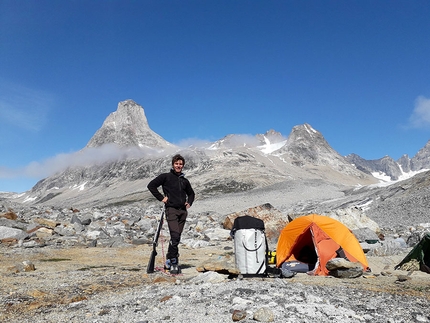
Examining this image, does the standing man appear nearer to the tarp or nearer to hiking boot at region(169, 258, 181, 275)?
hiking boot at region(169, 258, 181, 275)

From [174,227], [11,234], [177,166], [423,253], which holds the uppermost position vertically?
[177,166]

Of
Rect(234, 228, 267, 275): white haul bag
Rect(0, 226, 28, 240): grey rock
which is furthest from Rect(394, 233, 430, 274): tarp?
Rect(0, 226, 28, 240): grey rock

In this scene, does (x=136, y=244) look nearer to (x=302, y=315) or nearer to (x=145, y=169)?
(x=302, y=315)

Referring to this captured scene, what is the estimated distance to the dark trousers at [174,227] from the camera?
897cm

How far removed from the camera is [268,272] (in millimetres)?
8195

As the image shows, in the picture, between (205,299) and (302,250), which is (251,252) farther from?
(302,250)

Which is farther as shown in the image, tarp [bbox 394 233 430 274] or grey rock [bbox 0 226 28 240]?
grey rock [bbox 0 226 28 240]

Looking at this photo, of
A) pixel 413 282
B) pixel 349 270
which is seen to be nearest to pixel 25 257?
pixel 349 270

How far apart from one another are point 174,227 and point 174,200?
0.72m

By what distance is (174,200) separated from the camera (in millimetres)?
9234

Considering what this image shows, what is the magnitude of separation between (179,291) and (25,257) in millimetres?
8734

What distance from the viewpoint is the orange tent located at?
9844 mm

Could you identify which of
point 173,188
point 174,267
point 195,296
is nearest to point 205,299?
point 195,296

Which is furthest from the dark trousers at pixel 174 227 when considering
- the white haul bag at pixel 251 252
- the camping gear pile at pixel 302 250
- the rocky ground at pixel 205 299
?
the white haul bag at pixel 251 252
